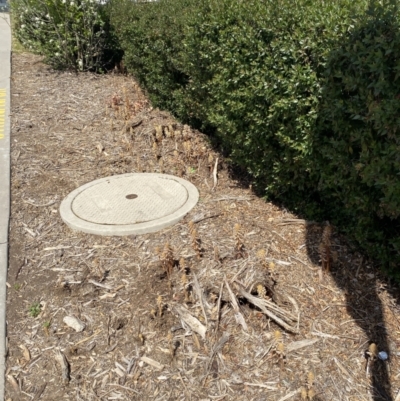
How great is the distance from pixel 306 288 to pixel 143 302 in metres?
1.18

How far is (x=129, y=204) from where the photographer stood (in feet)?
15.0

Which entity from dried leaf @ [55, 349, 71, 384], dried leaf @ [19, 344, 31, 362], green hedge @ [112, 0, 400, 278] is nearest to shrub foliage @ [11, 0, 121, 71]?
green hedge @ [112, 0, 400, 278]

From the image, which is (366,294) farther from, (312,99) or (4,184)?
(4,184)

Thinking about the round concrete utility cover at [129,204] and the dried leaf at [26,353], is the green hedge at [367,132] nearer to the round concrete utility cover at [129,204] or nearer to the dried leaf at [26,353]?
the round concrete utility cover at [129,204]

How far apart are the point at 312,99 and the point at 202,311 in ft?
5.56

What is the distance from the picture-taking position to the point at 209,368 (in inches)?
117

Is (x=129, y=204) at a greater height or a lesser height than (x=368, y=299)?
lesser

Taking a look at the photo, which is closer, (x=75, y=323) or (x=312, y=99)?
(x=75, y=323)

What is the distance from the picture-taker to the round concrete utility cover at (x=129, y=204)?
13.9ft

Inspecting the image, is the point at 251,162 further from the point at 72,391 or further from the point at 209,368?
the point at 72,391

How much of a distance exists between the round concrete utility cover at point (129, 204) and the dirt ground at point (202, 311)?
0.10 m

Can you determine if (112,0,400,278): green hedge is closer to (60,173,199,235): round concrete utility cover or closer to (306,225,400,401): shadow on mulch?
(306,225,400,401): shadow on mulch

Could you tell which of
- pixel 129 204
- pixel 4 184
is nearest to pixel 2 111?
pixel 4 184

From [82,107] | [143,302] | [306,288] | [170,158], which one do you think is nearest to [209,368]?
[143,302]
